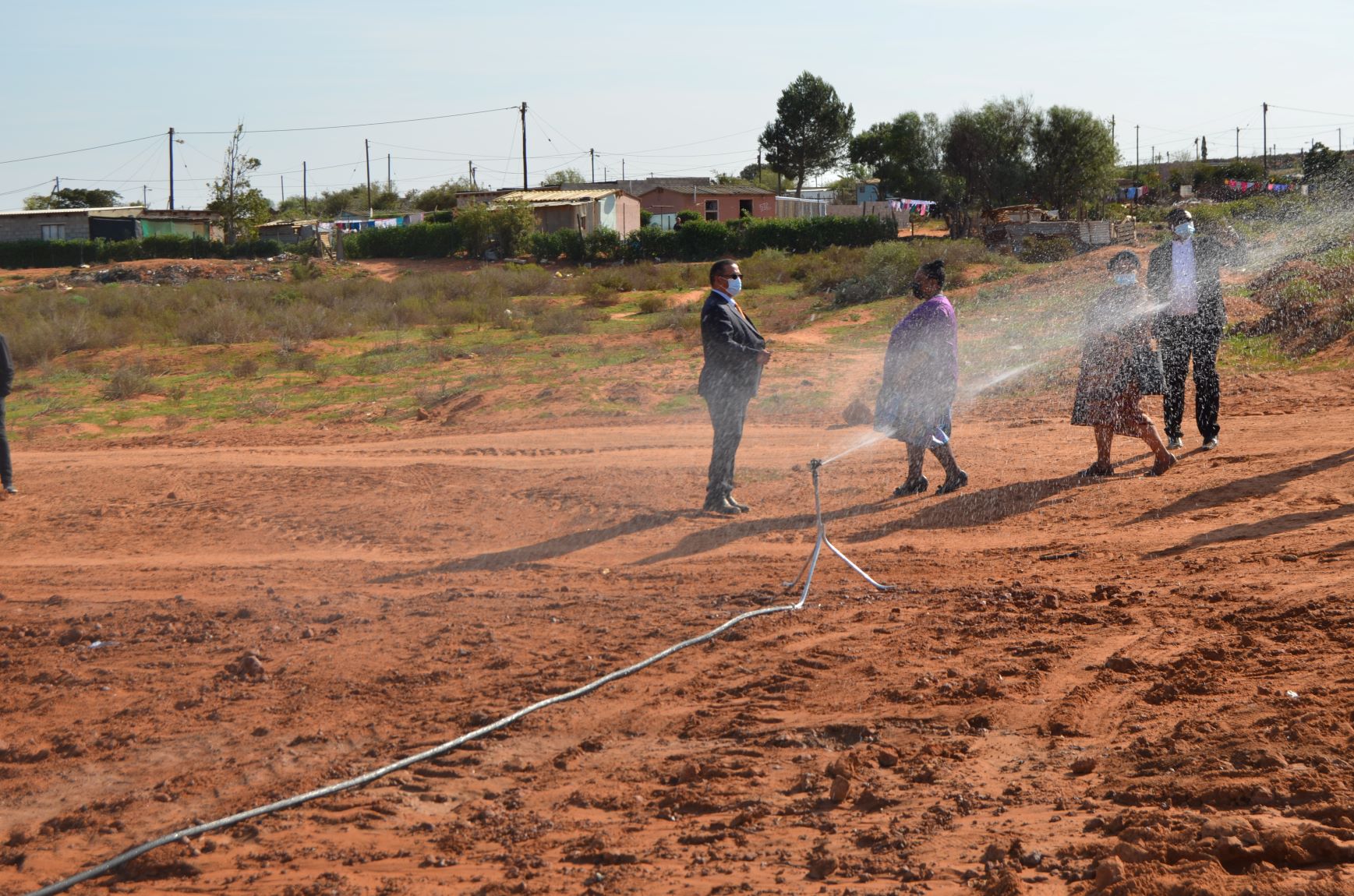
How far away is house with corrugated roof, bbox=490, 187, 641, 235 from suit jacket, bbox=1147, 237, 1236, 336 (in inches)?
1756

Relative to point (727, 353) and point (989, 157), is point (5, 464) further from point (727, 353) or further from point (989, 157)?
point (989, 157)

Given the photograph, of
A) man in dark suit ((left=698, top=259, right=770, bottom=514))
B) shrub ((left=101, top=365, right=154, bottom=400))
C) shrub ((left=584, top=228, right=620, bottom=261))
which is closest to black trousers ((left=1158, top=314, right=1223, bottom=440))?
man in dark suit ((left=698, top=259, right=770, bottom=514))

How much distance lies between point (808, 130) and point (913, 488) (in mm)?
64365

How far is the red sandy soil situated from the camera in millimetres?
4023

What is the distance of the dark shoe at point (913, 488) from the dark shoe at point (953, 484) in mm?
120

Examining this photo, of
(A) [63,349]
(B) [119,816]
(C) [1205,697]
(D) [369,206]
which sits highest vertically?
(D) [369,206]

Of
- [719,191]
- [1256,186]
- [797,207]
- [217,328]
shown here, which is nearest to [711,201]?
[719,191]

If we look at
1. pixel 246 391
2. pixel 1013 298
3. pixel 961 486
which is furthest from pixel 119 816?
pixel 1013 298

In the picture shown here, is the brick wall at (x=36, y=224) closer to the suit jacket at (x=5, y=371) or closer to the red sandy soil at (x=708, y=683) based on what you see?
the suit jacket at (x=5, y=371)

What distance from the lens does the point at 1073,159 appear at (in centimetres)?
5066

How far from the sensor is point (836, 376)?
16.1 m

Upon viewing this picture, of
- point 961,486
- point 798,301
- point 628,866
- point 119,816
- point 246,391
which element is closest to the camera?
point 628,866

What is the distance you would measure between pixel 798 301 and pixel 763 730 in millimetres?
22533

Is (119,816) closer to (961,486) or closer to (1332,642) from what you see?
(1332,642)
